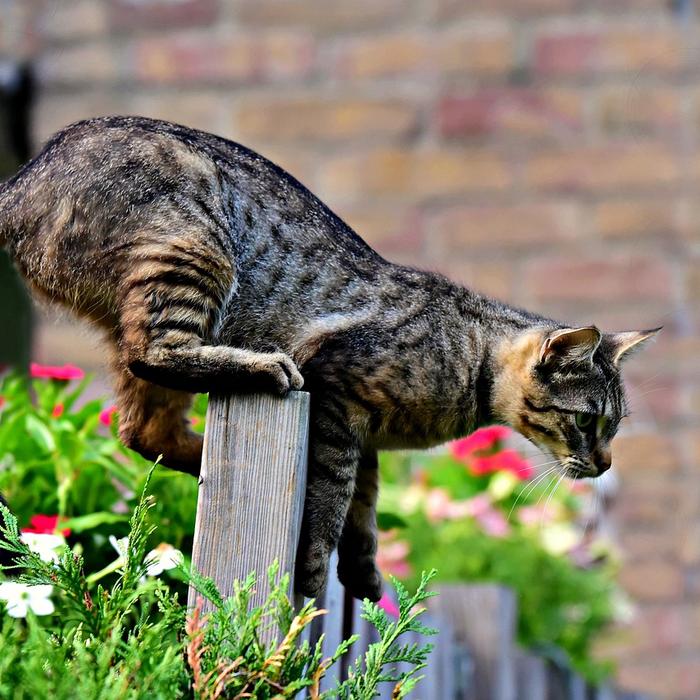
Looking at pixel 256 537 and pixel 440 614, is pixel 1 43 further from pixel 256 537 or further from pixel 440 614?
pixel 256 537

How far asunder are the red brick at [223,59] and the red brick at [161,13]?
8cm

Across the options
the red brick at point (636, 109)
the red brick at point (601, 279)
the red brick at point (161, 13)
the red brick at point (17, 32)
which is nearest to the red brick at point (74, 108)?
the red brick at point (17, 32)

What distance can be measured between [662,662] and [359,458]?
3427 mm

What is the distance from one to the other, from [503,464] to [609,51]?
212cm

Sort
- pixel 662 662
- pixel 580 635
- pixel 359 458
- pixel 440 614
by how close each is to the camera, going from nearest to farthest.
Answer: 1. pixel 359 458
2. pixel 440 614
3. pixel 580 635
4. pixel 662 662

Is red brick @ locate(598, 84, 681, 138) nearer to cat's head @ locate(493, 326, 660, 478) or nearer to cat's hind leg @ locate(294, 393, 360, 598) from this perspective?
cat's head @ locate(493, 326, 660, 478)

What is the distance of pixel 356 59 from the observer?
A: 19.0 feet

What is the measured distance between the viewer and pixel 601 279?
5660 millimetres

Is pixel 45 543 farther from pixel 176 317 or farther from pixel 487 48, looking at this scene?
pixel 487 48

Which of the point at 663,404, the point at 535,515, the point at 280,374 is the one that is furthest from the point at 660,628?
the point at 280,374

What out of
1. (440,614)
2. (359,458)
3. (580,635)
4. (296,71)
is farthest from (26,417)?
(296,71)

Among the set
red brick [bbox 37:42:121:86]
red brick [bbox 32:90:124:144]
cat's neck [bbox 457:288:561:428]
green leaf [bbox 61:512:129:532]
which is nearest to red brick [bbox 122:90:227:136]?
red brick [bbox 32:90:124:144]

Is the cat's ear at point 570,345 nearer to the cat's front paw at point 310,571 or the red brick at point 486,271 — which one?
the cat's front paw at point 310,571

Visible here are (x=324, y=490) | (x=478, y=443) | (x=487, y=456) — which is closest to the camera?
(x=324, y=490)
